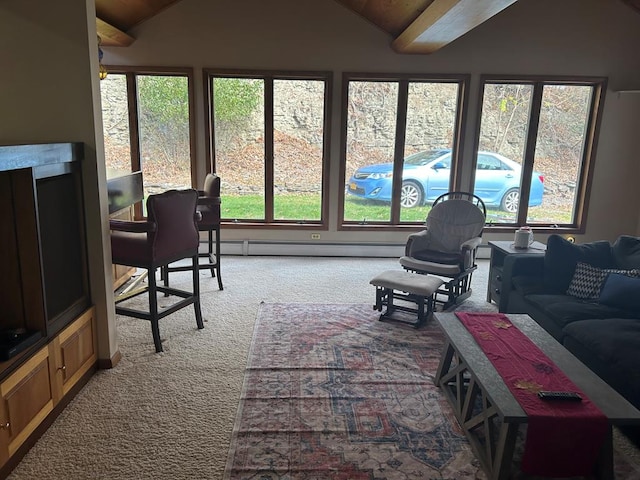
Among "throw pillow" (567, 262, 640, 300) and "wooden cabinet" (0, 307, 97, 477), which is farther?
"throw pillow" (567, 262, 640, 300)

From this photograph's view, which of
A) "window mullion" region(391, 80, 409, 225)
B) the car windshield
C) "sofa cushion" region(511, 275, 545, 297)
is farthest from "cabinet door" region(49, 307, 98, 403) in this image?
the car windshield

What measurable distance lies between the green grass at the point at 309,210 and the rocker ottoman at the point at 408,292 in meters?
2.19

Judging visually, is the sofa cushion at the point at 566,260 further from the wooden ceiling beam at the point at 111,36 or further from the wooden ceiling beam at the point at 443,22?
the wooden ceiling beam at the point at 111,36

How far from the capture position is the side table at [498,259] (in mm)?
4125

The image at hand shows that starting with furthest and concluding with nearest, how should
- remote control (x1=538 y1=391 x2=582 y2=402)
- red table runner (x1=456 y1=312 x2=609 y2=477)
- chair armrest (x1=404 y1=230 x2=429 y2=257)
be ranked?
chair armrest (x1=404 y1=230 x2=429 y2=257)
remote control (x1=538 y1=391 x2=582 y2=402)
red table runner (x1=456 y1=312 x2=609 y2=477)

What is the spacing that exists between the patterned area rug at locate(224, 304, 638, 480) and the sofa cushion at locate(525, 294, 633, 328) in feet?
2.59

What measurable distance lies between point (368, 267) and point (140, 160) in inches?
122

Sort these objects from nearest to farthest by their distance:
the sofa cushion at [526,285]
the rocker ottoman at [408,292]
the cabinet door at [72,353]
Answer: the cabinet door at [72,353] → the sofa cushion at [526,285] → the rocker ottoman at [408,292]

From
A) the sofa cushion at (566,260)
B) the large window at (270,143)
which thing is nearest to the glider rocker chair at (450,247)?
the sofa cushion at (566,260)

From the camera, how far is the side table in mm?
4125

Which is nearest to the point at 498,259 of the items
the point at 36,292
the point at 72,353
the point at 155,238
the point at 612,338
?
the point at 612,338

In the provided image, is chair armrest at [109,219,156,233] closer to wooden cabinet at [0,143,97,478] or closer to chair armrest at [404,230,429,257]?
wooden cabinet at [0,143,97,478]

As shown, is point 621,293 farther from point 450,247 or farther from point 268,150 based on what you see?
point 268,150

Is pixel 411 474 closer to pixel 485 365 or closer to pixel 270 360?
pixel 485 365
